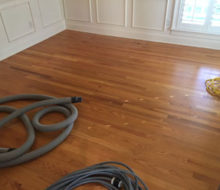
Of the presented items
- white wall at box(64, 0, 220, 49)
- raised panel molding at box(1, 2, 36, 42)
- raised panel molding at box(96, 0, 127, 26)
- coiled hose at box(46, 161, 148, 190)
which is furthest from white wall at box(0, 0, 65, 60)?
coiled hose at box(46, 161, 148, 190)

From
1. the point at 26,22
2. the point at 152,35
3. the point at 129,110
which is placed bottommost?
the point at 129,110

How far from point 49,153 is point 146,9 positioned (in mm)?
2791

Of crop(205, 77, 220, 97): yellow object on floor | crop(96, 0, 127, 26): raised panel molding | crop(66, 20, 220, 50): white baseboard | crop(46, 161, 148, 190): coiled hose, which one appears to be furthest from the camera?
crop(96, 0, 127, 26): raised panel molding

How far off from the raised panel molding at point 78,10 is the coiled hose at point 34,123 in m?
2.32

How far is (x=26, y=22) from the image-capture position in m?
3.36

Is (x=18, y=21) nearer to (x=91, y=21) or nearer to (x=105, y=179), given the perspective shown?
(x=91, y=21)

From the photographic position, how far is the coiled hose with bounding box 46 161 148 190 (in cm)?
139

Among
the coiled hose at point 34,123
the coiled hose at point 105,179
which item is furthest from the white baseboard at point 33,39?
the coiled hose at point 105,179

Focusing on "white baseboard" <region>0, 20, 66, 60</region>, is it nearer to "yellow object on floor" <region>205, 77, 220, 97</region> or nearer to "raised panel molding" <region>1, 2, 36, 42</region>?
"raised panel molding" <region>1, 2, 36, 42</region>

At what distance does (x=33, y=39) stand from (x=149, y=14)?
2.00 m

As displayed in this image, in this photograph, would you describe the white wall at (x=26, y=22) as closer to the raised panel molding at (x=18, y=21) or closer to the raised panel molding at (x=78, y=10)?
the raised panel molding at (x=18, y=21)

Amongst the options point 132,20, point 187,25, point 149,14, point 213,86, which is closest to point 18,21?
point 132,20

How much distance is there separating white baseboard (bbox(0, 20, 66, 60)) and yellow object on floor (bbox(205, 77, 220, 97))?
9.17ft

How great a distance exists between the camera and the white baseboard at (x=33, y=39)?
316 cm
